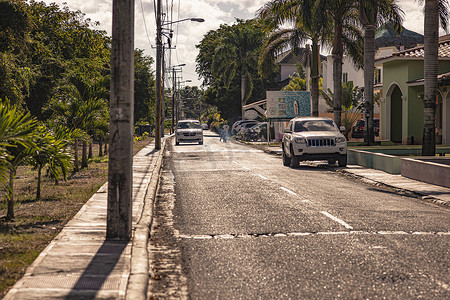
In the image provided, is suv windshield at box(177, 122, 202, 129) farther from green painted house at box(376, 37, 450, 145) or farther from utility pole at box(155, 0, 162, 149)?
green painted house at box(376, 37, 450, 145)

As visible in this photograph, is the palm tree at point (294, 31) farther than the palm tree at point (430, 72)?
Yes

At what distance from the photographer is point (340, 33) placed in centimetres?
3092

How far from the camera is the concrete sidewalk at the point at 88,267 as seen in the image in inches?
220

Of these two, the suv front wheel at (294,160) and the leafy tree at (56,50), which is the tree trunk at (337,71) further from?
the leafy tree at (56,50)

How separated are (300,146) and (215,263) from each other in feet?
50.2

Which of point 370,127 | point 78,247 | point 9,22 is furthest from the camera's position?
point 370,127

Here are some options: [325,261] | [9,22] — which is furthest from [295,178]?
[9,22]

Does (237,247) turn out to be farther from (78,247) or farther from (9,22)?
(9,22)

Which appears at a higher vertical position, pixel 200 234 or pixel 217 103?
pixel 217 103

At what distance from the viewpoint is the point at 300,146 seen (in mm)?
22125

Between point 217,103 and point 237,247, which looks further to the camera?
point 217,103

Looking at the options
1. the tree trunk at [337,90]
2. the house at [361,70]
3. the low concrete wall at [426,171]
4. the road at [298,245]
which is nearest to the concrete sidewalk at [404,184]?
the low concrete wall at [426,171]

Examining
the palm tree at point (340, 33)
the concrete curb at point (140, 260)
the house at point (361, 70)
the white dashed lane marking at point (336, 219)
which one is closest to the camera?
the concrete curb at point (140, 260)

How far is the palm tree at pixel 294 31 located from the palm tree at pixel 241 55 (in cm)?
3467
